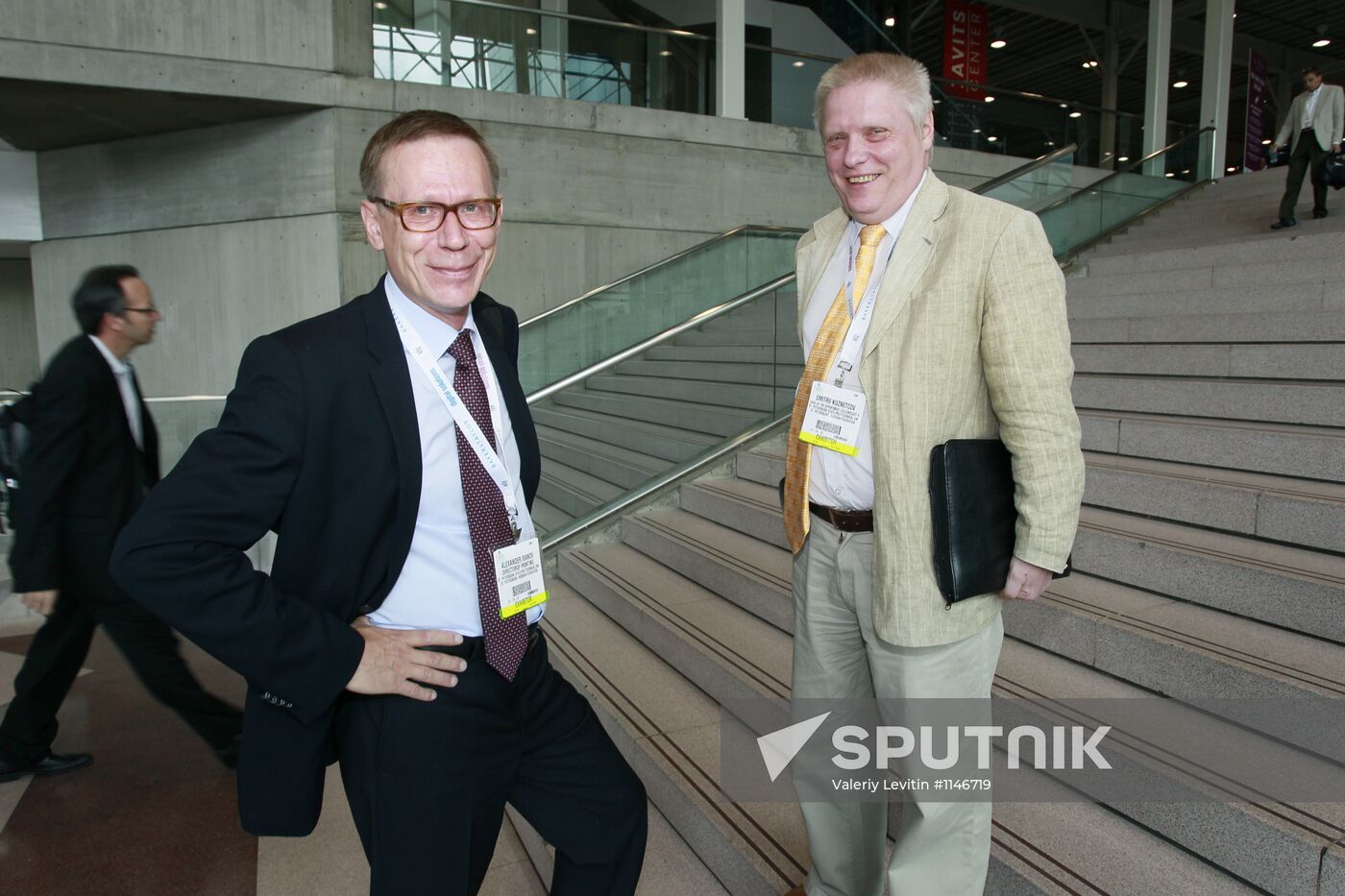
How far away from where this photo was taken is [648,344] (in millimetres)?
4516

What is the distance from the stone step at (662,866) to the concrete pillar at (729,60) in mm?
7589

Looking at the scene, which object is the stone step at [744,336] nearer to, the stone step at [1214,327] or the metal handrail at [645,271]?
the stone step at [1214,327]

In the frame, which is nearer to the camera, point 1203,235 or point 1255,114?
point 1203,235

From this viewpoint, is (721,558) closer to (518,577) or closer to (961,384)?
(961,384)

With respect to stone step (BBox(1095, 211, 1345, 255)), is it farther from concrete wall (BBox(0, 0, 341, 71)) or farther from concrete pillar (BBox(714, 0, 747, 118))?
concrete wall (BBox(0, 0, 341, 71))

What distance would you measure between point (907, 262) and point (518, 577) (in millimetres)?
825

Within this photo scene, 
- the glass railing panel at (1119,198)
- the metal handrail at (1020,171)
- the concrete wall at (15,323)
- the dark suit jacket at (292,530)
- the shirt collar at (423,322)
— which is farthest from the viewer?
the concrete wall at (15,323)

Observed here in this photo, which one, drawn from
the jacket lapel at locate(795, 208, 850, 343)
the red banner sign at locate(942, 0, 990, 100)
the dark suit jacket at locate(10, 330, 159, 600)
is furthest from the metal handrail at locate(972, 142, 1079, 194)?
the red banner sign at locate(942, 0, 990, 100)

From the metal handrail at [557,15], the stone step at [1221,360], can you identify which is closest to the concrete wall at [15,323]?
the metal handrail at [557,15]

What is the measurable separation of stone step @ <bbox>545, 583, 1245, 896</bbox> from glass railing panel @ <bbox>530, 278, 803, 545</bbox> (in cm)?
134

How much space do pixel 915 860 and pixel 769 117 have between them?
8567mm

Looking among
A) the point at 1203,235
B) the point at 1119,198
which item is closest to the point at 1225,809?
the point at 1203,235

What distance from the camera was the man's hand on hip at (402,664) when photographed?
1.10 m

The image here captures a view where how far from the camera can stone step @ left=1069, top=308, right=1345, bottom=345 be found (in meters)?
3.53
